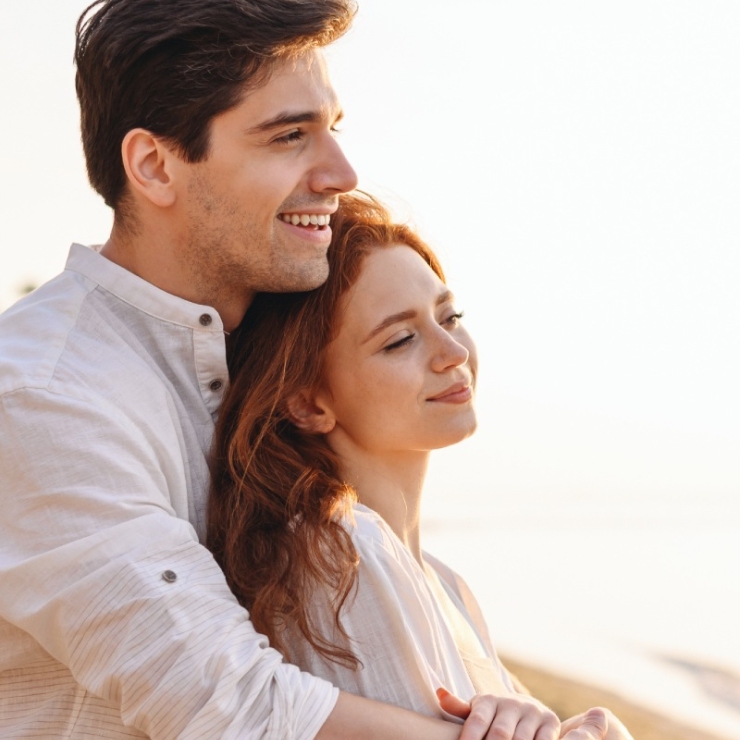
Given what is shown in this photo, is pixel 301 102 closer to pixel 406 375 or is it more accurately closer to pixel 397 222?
pixel 397 222

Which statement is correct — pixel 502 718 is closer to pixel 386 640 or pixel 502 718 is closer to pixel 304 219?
pixel 386 640

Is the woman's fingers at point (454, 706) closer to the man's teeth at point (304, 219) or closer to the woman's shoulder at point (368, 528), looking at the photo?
the woman's shoulder at point (368, 528)

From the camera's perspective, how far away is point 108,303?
261cm

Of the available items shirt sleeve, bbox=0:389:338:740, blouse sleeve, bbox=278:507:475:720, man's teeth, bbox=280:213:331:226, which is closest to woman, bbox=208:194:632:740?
blouse sleeve, bbox=278:507:475:720

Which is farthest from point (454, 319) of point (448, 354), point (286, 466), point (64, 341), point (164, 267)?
point (64, 341)

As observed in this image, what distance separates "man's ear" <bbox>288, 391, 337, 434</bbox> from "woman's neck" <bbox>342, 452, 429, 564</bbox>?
95 mm

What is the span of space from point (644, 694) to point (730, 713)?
2.52ft

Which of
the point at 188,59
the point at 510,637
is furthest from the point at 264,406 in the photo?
the point at 510,637

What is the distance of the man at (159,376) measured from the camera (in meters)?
2.11

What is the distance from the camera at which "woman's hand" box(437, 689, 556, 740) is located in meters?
2.25

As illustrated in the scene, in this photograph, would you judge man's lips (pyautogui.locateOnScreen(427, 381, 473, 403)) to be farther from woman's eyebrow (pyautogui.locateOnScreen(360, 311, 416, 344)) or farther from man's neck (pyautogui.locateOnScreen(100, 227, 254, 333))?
man's neck (pyautogui.locateOnScreen(100, 227, 254, 333))

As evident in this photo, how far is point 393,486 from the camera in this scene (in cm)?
292

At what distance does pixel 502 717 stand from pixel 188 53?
1.55m

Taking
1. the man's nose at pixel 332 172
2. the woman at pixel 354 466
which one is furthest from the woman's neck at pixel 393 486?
the man's nose at pixel 332 172
